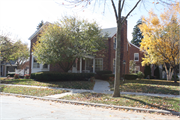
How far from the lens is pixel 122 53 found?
22906mm

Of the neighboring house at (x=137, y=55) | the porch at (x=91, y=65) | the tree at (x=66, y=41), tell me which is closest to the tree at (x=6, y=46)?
the tree at (x=66, y=41)

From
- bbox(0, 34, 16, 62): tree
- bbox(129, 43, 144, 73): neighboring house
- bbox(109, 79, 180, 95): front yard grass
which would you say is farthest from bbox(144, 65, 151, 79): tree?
bbox(0, 34, 16, 62): tree

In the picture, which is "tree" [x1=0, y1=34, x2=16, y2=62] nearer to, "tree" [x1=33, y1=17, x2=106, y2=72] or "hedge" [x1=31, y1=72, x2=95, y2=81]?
"tree" [x1=33, y1=17, x2=106, y2=72]

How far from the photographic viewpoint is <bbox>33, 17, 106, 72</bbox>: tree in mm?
15805

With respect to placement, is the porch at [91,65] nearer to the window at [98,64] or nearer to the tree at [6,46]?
the window at [98,64]

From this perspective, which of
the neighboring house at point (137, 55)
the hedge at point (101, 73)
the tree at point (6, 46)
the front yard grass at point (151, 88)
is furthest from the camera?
the neighboring house at point (137, 55)

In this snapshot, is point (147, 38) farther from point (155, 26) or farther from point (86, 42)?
point (86, 42)

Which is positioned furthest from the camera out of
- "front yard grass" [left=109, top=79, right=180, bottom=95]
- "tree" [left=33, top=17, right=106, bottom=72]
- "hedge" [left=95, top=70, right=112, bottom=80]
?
"hedge" [left=95, top=70, right=112, bottom=80]

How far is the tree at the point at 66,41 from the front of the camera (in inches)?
622

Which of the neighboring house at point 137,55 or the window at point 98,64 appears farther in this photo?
the neighboring house at point 137,55

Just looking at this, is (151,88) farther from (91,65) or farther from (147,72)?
(147,72)

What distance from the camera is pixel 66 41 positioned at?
16594mm

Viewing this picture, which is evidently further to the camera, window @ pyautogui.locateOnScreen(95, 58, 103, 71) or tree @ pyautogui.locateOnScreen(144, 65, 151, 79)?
tree @ pyautogui.locateOnScreen(144, 65, 151, 79)

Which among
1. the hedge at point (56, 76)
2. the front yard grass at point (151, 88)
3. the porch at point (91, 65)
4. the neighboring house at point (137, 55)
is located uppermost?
the neighboring house at point (137, 55)
